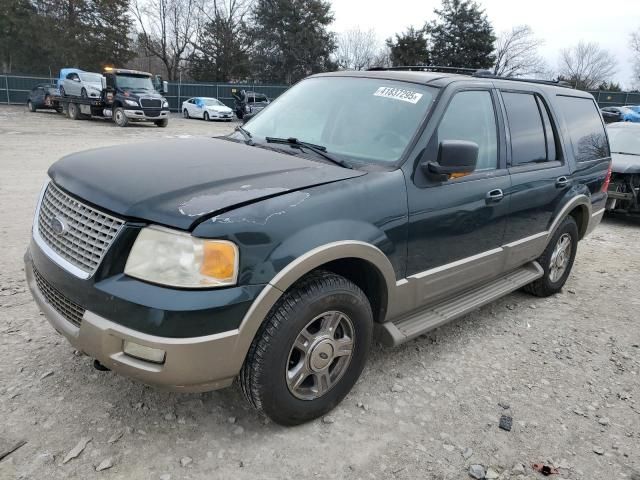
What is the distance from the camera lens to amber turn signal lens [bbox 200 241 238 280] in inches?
85.8

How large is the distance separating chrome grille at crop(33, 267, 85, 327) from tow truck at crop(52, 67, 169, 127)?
65.7ft

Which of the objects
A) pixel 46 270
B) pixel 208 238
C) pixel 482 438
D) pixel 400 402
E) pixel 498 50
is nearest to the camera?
pixel 208 238

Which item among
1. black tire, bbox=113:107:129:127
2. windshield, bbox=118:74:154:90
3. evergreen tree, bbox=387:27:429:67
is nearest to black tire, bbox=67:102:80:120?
black tire, bbox=113:107:129:127

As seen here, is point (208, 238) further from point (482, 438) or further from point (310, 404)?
point (482, 438)

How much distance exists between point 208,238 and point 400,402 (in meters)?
1.66

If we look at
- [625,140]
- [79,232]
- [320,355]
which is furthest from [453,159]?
[625,140]

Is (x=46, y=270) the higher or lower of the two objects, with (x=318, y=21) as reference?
lower

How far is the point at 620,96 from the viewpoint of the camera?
40.9m

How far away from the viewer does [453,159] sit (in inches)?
115

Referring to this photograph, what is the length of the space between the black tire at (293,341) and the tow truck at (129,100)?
20.6 metres

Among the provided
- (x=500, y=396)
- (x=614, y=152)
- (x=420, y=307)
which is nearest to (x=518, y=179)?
(x=420, y=307)

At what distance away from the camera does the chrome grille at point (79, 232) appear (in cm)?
230

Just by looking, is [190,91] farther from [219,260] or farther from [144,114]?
[219,260]

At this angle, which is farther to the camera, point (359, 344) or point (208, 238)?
point (359, 344)
